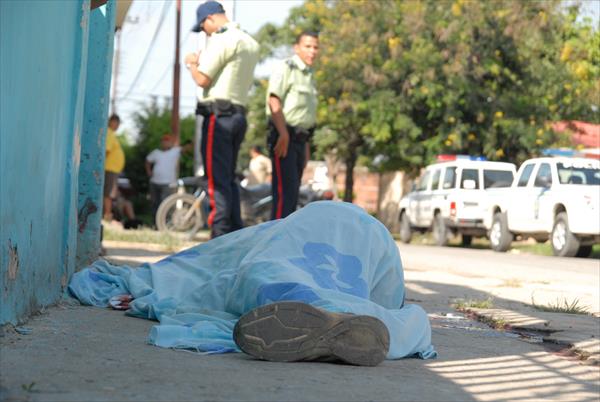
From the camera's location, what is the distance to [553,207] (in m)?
20.3

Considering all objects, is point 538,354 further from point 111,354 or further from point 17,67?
point 17,67

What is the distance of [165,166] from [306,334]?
17.4 metres

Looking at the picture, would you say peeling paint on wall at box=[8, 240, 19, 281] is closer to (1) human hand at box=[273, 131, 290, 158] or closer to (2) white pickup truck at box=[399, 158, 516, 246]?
(1) human hand at box=[273, 131, 290, 158]

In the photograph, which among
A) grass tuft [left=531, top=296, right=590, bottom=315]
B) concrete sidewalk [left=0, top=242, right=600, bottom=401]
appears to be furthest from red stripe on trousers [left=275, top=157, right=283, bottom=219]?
concrete sidewalk [left=0, top=242, right=600, bottom=401]

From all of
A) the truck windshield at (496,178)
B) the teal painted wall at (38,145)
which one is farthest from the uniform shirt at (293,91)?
the truck windshield at (496,178)

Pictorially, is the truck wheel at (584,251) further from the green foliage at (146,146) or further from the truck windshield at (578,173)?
the green foliage at (146,146)

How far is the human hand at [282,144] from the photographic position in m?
10.3

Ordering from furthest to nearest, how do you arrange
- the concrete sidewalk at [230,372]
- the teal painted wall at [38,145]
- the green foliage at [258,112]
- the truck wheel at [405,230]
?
the green foliage at [258,112] → the truck wheel at [405,230] → the teal painted wall at [38,145] → the concrete sidewalk at [230,372]

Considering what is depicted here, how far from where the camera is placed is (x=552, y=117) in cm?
3256

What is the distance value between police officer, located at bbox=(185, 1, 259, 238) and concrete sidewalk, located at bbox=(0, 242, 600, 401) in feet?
12.8

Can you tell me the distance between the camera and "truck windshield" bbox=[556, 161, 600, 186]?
2069cm

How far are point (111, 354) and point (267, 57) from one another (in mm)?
42538

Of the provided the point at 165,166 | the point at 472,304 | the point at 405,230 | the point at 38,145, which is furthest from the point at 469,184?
the point at 38,145

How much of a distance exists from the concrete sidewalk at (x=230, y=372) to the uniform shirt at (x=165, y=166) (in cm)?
1580
